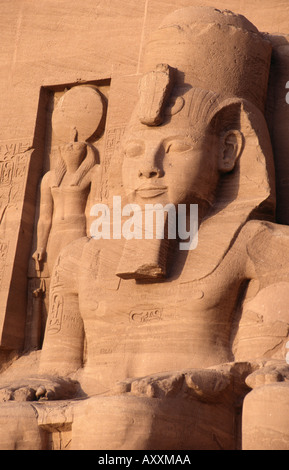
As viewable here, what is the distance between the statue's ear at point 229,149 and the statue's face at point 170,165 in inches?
2.4

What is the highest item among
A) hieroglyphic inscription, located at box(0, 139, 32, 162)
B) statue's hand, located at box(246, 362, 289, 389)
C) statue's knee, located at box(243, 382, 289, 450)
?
hieroglyphic inscription, located at box(0, 139, 32, 162)

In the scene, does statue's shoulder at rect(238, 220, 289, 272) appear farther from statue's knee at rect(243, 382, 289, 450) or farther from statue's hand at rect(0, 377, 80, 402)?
statue's hand at rect(0, 377, 80, 402)

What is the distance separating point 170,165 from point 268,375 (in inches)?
67.9

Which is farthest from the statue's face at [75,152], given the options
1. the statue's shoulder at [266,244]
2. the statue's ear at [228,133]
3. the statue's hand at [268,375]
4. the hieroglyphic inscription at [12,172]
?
the statue's hand at [268,375]

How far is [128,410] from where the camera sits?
621 centimetres

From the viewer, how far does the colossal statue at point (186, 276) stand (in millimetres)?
6602

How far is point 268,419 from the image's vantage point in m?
6.01

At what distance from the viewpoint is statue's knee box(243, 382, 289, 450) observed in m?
5.95

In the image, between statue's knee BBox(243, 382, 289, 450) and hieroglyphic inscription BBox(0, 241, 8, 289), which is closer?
statue's knee BBox(243, 382, 289, 450)

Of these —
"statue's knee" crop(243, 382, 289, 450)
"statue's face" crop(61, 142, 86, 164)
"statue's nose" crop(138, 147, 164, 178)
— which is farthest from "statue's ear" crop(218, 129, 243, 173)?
"statue's knee" crop(243, 382, 289, 450)

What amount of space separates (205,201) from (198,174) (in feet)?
0.64

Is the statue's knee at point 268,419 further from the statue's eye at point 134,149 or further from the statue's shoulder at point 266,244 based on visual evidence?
the statue's eye at point 134,149

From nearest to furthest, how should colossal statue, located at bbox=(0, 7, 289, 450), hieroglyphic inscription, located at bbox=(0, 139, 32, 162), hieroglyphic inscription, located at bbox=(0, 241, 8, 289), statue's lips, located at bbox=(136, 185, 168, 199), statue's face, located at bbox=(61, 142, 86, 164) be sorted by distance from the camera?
colossal statue, located at bbox=(0, 7, 289, 450) < statue's lips, located at bbox=(136, 185, 168, 199) < hieroglyphic inscription, located at bbox=(0, 241, 8, 289) < statue's face, located at bbox=(61, 142, 86, 164) < hieroglyphic inscription, located at bbox=(0, 139, 32, 162)

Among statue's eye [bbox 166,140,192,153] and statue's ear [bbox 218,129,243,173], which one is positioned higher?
statue's ear [bbox 218,129,243,173]
